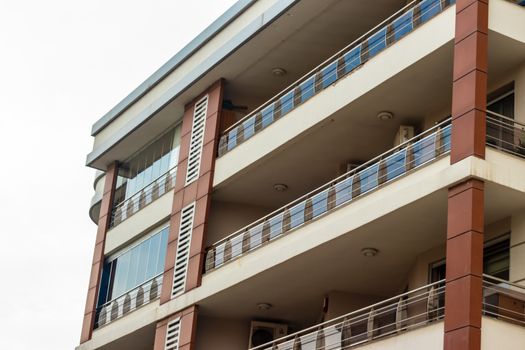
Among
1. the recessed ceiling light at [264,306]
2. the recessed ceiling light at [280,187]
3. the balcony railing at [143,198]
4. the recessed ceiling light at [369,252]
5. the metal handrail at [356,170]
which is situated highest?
the balcony railing at [143,198]

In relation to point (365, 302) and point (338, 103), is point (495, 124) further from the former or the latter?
point (365, 302)

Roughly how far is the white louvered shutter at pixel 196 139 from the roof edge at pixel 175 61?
1.73 metres

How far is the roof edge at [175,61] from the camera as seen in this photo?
108 ft

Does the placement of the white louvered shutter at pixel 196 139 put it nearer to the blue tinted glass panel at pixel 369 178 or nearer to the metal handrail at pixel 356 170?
the metal handrail at pixel 356 170

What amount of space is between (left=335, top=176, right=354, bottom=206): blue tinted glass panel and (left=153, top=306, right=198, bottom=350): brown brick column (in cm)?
657

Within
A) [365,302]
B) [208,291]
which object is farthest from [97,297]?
[365,302]

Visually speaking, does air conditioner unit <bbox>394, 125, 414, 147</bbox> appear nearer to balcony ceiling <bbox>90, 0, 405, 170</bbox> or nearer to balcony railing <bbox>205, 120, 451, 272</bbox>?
balcony railing <bbox>205, 120, 451, 272</bbox>

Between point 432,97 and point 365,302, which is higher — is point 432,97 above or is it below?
above

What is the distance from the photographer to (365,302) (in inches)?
1160

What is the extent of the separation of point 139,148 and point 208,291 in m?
9.63

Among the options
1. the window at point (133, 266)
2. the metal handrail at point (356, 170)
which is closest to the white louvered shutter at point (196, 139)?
the window at point (133, 266)

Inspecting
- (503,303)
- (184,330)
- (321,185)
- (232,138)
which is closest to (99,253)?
(184,330)

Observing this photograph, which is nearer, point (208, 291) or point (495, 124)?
point (495, 124)

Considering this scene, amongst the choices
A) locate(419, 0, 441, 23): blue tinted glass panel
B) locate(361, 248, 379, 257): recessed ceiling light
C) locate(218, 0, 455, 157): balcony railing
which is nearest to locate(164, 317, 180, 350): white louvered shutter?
locate(218, 0, 455, 157): balcony railing
